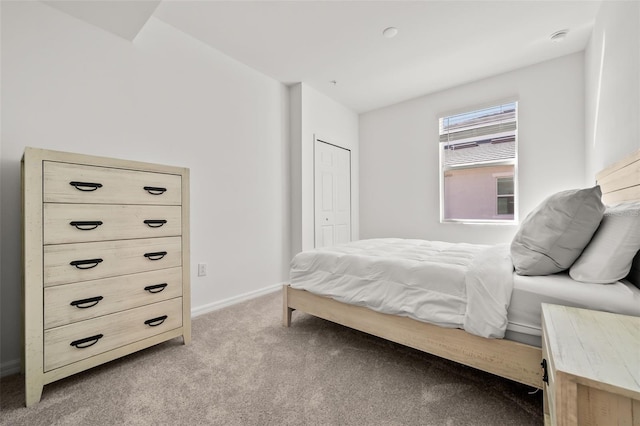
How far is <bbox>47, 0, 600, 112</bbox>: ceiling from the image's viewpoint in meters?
2.19

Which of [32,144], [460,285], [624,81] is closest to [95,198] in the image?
[32,144]

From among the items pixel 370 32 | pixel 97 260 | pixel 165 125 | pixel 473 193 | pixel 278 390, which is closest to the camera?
pixel 278 390

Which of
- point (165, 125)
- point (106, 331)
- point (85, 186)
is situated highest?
point (165, 125)

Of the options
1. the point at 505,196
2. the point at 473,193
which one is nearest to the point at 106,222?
the point at 473,193

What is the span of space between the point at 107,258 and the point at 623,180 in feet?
10.1

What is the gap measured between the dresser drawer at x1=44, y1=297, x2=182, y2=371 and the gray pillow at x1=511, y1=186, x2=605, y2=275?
2.12 m

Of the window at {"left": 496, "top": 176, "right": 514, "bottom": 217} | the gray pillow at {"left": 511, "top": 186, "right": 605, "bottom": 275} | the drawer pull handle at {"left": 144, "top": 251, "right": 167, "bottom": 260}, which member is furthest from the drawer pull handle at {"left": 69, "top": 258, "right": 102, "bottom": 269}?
the window at {"left": 496, "top": 176, "right": 514, "bottom": 217}

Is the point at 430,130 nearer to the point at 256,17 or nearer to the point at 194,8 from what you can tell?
the point at 256,17

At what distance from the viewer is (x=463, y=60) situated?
9.88 feet

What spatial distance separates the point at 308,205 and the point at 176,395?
8.02 ft

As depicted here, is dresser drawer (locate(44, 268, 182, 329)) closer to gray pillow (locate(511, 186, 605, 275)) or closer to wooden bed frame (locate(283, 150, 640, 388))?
wooden bed frame (locate(283, 150, 640, 388))

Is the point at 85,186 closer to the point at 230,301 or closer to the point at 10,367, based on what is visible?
the point at 10,367

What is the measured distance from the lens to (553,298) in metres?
1.18

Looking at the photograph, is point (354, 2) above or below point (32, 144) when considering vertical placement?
above
